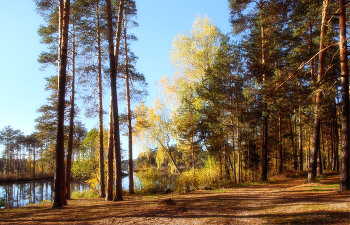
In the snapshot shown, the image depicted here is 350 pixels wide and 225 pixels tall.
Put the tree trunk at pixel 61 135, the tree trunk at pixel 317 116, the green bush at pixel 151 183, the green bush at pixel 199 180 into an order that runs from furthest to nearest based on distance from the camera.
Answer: the green bush at pixel 151 183 < the green bush at pixel 199 180 < the tree trunk at pixel 317 116 < the tree trunk at pixel 61 135

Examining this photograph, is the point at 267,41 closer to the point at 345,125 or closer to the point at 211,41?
the point at 211,41

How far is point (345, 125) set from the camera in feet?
25.6

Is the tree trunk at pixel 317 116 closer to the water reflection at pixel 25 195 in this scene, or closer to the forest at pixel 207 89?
the forest at pixel 207 89

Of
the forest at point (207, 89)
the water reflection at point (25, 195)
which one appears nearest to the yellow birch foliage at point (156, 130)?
the forest at point (207, 89)

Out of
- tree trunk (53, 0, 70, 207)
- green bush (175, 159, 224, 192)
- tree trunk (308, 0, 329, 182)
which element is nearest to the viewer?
tree trunk (53, 0, 70, 207)

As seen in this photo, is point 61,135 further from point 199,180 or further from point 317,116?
point 317,116

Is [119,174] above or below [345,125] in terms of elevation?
below

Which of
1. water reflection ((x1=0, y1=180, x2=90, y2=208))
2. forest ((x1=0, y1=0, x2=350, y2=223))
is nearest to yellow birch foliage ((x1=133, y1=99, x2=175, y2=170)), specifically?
forest ((x1=0, y1=0, x2=350, y2=223))

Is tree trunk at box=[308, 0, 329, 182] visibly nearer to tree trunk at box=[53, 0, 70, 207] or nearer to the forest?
the forest

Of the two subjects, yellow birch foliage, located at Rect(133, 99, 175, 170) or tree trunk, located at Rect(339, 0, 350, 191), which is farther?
yellow birch foliage, located at Rect(133, 99, 175, 170)

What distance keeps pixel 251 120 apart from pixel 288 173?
522cm

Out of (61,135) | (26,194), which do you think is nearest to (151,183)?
(61,135)

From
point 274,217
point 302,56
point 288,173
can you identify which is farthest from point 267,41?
point 274,217

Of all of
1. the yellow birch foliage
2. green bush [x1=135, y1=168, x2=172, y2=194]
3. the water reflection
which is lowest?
the water reflection
